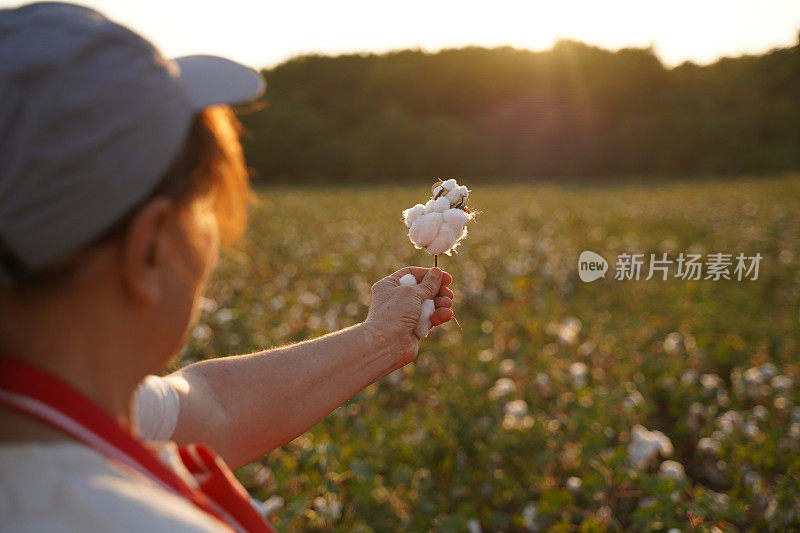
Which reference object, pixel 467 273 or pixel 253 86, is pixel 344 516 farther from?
pixel 467 273

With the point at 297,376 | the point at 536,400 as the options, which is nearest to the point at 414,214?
the point at 297,376

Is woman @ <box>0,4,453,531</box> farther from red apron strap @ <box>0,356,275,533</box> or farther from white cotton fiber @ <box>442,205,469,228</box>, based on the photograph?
white cotton fiber @ <box>442,205,469,228</box>

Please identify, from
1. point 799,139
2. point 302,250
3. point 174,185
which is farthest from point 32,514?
point 799,139

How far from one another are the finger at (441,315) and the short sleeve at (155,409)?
62 centimetres

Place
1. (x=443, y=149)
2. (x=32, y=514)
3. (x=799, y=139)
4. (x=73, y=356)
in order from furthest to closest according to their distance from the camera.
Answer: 1. (x=443, y=149)
2. (x=799, y=139)
3. (x=73, y=356)
4. (x=32, y=514)

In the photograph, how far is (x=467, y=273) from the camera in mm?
6664

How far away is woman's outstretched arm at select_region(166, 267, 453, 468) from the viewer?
1.47 meters

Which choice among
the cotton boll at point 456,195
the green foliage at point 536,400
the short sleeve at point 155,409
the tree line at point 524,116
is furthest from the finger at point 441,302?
the tree line at point 524,116

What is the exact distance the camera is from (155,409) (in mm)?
1253

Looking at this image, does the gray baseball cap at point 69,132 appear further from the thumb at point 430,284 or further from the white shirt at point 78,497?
the thumb at point 430,284

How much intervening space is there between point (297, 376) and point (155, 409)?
368 mm

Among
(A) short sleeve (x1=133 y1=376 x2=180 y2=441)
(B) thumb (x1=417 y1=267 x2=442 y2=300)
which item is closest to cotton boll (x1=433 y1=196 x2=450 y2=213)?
(B) thumb (x1=417 y1=267 x2=442 y2=300)

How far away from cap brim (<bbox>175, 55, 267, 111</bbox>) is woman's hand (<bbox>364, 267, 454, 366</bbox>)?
75cm

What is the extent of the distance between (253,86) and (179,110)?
6.6 inches
